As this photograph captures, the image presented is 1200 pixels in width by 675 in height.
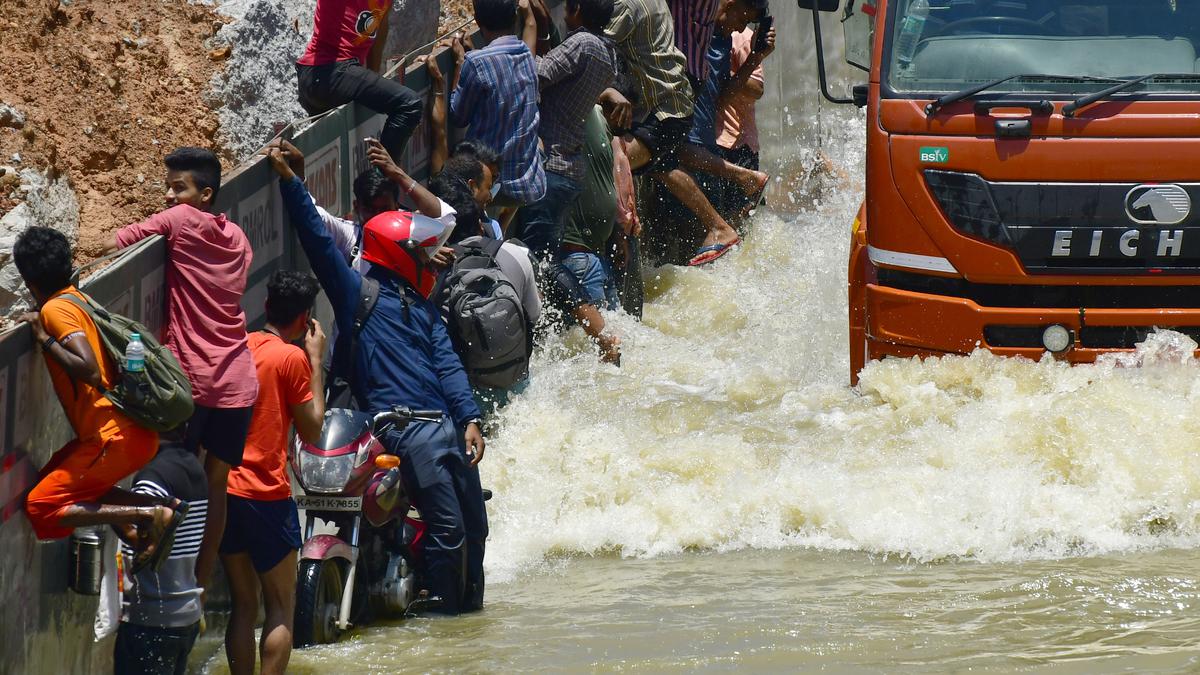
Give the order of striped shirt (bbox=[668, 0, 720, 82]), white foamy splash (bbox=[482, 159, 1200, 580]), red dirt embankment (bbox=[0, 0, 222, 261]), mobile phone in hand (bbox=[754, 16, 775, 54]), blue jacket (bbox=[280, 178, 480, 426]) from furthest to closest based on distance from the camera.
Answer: mobile phone in hand (bbox=[754, 16, 775, 54]) < striped shirt (bbox=[668, 0, 720, 82]) < red dirt embankment (bbox=[0, 0, 222, 261]) < white foamy splash (bbox=[482, 159, 1200, 580]) < blue jacket (bbox=[280, 178, 480, 426])

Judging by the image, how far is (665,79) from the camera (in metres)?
11.5

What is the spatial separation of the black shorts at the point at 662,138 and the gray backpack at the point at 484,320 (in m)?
5.08

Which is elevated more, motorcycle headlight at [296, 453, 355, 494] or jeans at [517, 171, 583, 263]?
jeans at [517, 171, 583, 263]

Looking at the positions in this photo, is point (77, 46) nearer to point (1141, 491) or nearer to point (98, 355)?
point (98, 355)

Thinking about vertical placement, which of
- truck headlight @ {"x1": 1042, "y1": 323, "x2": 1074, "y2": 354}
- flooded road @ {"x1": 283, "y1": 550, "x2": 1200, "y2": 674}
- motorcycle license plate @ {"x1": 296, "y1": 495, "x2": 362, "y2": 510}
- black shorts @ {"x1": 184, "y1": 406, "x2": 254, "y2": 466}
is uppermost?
black shorts @ {"x1": 184, "y1": 406, "x2": 254, "y2": 466}

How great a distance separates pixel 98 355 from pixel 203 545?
3.01 feet

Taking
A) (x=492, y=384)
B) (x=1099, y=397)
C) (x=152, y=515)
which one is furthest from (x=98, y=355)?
(x=1099, y=397)

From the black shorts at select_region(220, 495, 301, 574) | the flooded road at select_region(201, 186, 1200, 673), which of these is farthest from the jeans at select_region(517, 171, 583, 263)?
the black shorts at select_region(220, 495, 301, 574)

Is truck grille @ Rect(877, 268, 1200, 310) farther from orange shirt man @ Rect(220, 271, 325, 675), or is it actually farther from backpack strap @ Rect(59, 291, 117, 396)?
backpack strap @ Rect(59, 291, 117, 396)

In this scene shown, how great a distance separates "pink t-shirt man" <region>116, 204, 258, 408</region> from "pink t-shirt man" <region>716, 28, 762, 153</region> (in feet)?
27.1

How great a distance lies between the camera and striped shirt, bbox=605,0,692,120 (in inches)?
432

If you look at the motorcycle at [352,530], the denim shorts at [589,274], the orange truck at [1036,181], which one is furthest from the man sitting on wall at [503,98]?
the motorcycle at [352,530]

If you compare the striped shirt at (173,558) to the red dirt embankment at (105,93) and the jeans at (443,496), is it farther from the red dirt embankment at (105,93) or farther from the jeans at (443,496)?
the red dirt embankment at (105,93)

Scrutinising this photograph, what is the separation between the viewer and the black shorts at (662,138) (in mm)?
11859
